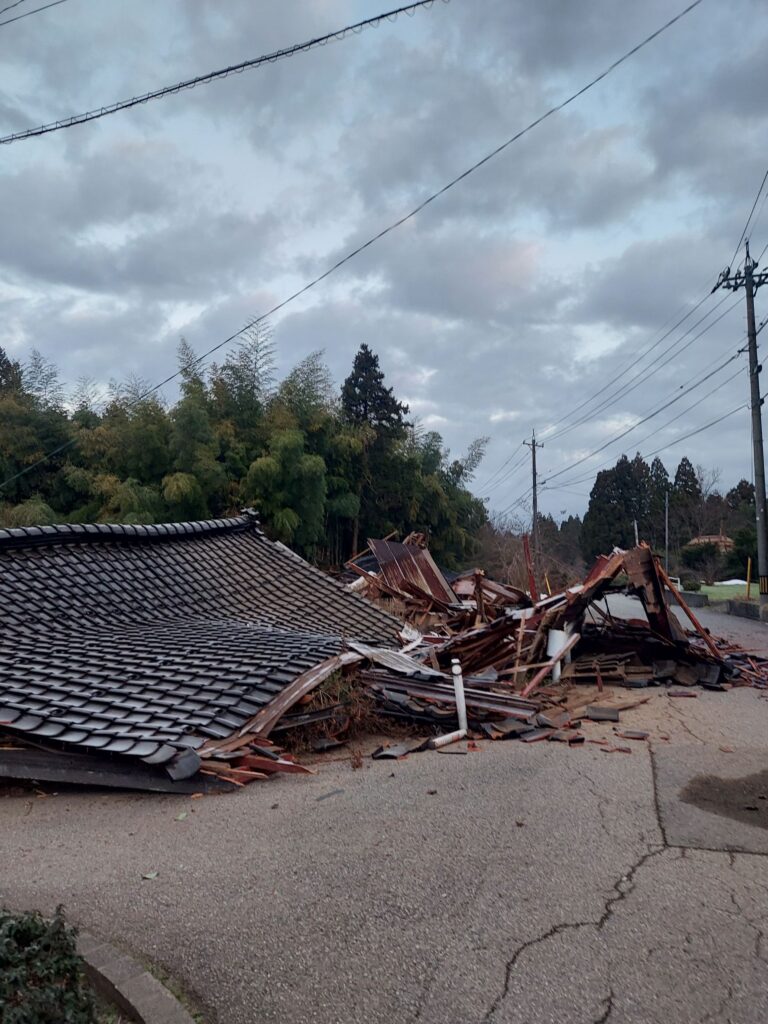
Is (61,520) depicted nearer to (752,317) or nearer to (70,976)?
(70,976)

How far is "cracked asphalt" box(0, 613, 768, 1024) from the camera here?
265 centimetres

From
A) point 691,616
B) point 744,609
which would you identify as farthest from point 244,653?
point 744,609

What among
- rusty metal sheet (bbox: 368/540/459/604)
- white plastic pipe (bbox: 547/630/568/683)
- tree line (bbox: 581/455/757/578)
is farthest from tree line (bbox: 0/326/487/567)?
tree line (bbox: 581/455/757/578)

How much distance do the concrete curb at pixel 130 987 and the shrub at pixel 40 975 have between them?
0.42 ft

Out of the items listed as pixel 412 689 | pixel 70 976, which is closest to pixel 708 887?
pixel 70 976

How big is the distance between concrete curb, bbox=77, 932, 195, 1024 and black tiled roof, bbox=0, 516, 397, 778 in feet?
7.62

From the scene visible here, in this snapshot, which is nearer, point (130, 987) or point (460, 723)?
point (130, 987)

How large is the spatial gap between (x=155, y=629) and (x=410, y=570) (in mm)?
8131

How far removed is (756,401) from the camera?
21.6m

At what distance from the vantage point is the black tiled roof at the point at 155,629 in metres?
5.69

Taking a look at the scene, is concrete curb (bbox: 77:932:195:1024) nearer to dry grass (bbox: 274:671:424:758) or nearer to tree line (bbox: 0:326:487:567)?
dry grass (bbox: 274:671:424:758)

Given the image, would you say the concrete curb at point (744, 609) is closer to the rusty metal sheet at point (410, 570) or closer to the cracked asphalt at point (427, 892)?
the rusty metal sheet at point (410, 570)

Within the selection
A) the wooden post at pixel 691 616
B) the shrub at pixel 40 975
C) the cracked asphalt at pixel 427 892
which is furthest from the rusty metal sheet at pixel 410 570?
the shrub at pixel 40 975

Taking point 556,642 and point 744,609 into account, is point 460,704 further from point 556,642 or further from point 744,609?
point 744,609
